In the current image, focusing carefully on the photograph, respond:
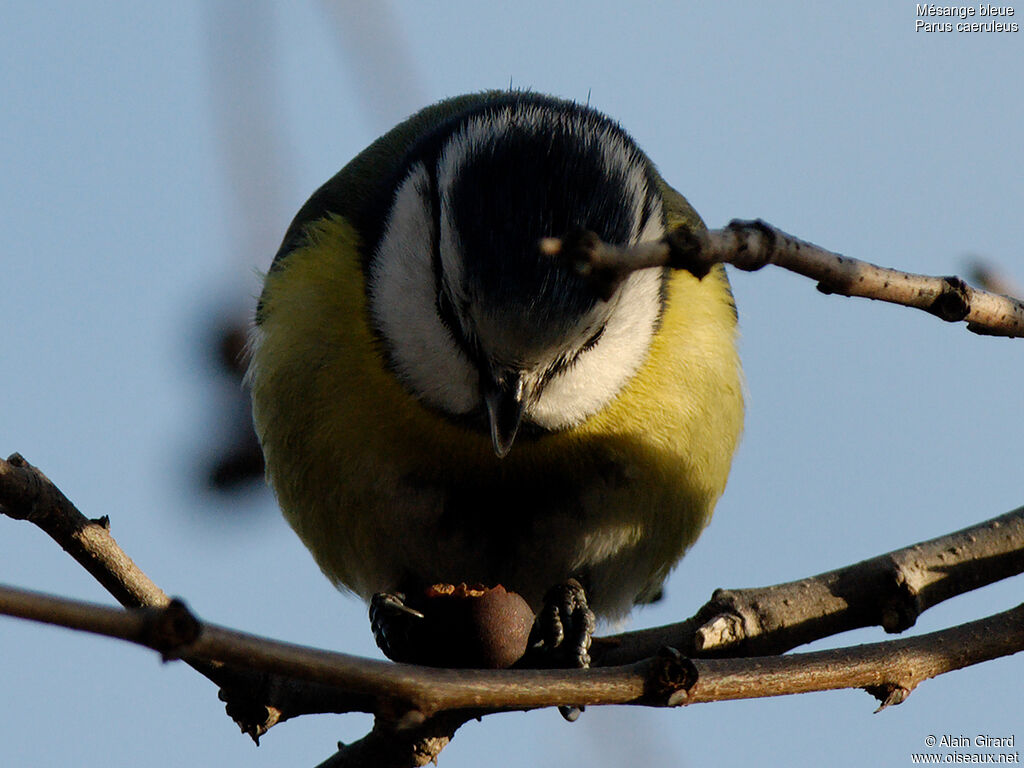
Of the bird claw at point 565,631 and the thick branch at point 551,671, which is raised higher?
the bird claw at point 565,631

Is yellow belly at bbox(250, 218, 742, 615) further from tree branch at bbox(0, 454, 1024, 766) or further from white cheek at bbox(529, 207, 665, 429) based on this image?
tree branch at bbox(0, 454, 1024, 766)

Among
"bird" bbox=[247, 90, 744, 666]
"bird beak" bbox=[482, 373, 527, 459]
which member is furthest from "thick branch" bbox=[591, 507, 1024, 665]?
"bird beak" bbox=[482, 373, 527, 459]

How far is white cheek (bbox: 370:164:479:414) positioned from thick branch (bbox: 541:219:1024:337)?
0.88 m

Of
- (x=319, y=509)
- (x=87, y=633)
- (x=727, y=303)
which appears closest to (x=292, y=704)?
(x=319, y=509)

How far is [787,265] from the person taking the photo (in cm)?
128

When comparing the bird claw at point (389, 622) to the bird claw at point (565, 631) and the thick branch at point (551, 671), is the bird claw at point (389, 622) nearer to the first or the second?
the bird claw at point (565, 631)

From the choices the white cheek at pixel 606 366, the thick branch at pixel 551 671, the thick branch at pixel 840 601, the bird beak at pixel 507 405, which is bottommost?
the thick branch at pixel 551 671

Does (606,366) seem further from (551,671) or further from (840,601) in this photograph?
(551,671)

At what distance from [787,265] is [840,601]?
80cm

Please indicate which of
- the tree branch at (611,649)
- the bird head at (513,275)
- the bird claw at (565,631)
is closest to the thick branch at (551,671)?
the tree branch at (611,649)

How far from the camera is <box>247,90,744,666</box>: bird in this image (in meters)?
2.02

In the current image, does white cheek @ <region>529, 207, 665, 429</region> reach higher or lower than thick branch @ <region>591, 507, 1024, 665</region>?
higher

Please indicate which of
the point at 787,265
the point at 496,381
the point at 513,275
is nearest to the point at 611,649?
the point at 496,381

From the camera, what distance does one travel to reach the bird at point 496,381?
2023 millimetres
